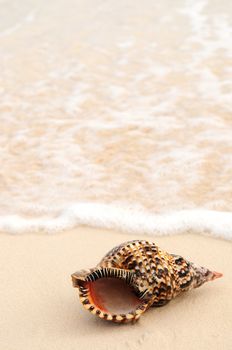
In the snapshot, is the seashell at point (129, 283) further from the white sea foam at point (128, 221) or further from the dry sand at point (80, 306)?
the white sea foam at point (128, 221)

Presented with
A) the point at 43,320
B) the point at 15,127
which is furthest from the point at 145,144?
the point at 43,320

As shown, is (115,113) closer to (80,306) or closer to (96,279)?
(80,306)

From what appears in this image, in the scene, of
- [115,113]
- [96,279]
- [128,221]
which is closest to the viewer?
[96,279]

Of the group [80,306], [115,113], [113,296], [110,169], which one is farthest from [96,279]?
[115,113]

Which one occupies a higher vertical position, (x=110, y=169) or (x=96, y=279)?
(x=96, y=279)

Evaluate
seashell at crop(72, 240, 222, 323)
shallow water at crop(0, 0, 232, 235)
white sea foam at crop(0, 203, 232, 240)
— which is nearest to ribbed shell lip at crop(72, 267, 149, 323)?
seashell at crop(72, 240, 222, 323)

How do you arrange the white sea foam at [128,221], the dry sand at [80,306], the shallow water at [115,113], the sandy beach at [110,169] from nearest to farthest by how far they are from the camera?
the dry sand at [80,306], the sandy beach at [110,169], the white sea foam at [128,221], the shallow water at [115,113]

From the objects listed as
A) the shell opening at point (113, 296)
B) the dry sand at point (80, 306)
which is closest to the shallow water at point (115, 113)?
the dry sand at point (80, 306)
